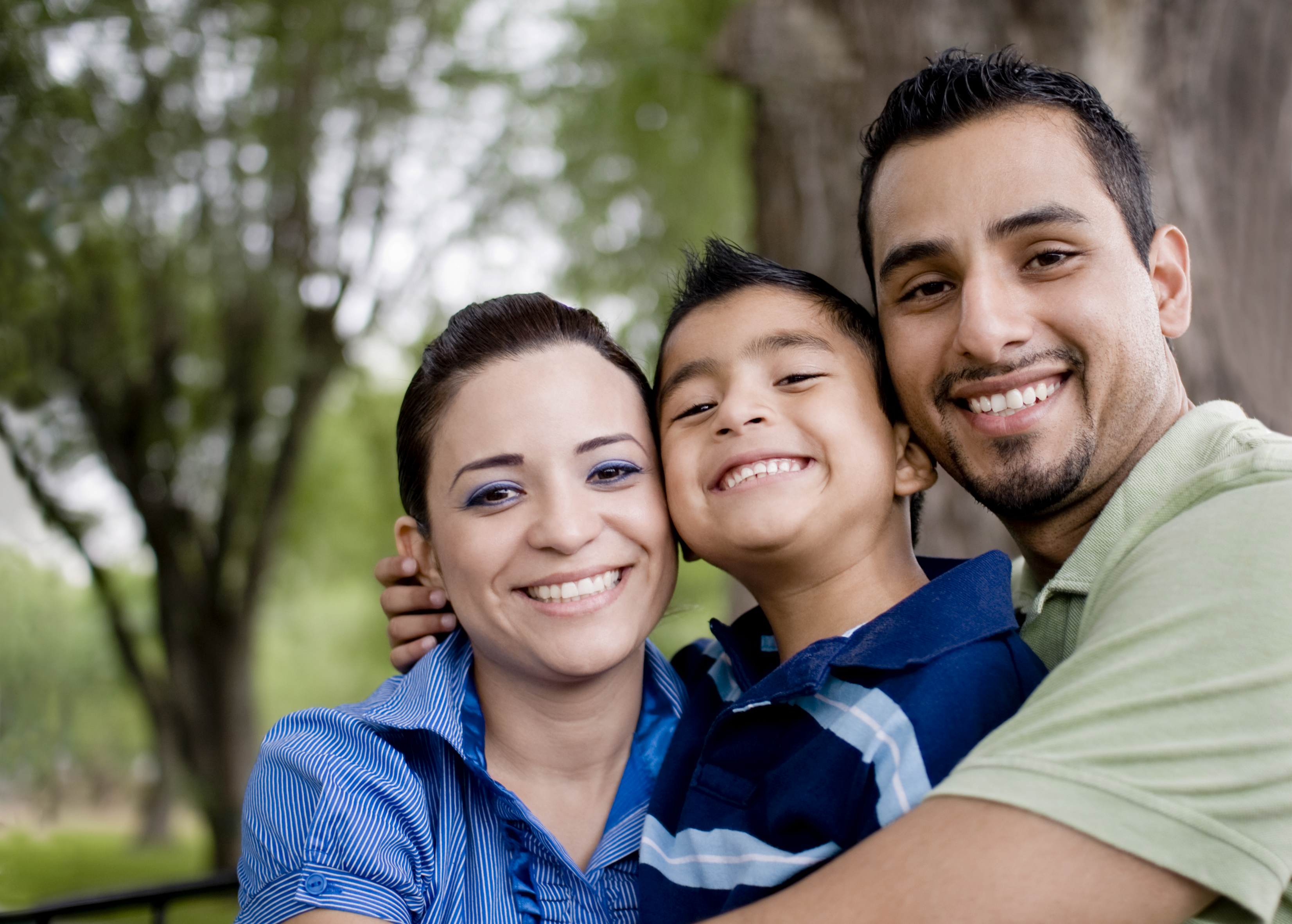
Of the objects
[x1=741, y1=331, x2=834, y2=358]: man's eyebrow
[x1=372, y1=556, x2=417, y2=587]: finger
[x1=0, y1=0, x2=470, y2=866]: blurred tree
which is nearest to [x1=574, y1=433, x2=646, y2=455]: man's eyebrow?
[x1=741, y1=331, x2=834, y2=358]: man's eyebrow

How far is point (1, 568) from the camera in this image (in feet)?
17.3

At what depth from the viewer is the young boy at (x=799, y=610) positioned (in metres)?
1.57

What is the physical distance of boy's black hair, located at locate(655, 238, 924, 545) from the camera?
6.64ft

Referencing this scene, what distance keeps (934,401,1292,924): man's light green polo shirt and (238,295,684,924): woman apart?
29.6 inches

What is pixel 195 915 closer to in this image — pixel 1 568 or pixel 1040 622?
pixel 1 568

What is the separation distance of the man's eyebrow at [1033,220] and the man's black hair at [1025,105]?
0.50 feet

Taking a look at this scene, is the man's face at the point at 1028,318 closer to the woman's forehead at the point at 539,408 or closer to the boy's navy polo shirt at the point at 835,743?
the boy's navy polo shirt at the point at 835,743

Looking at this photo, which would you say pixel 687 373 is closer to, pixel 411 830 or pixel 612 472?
pixel 612 472

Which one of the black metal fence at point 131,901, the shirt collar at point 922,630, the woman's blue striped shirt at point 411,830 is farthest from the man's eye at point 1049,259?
the black metal fence at point 131,901

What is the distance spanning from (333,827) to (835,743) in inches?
30.4

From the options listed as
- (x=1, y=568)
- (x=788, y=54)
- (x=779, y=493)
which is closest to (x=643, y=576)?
(x=779, y=493)

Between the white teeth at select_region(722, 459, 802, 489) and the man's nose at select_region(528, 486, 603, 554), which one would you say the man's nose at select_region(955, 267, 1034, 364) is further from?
the man's nose at select_region(528, 486, 603, 554)

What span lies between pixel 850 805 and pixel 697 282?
3.49ft

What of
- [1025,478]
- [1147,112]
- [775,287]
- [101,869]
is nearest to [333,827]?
[775,287]
